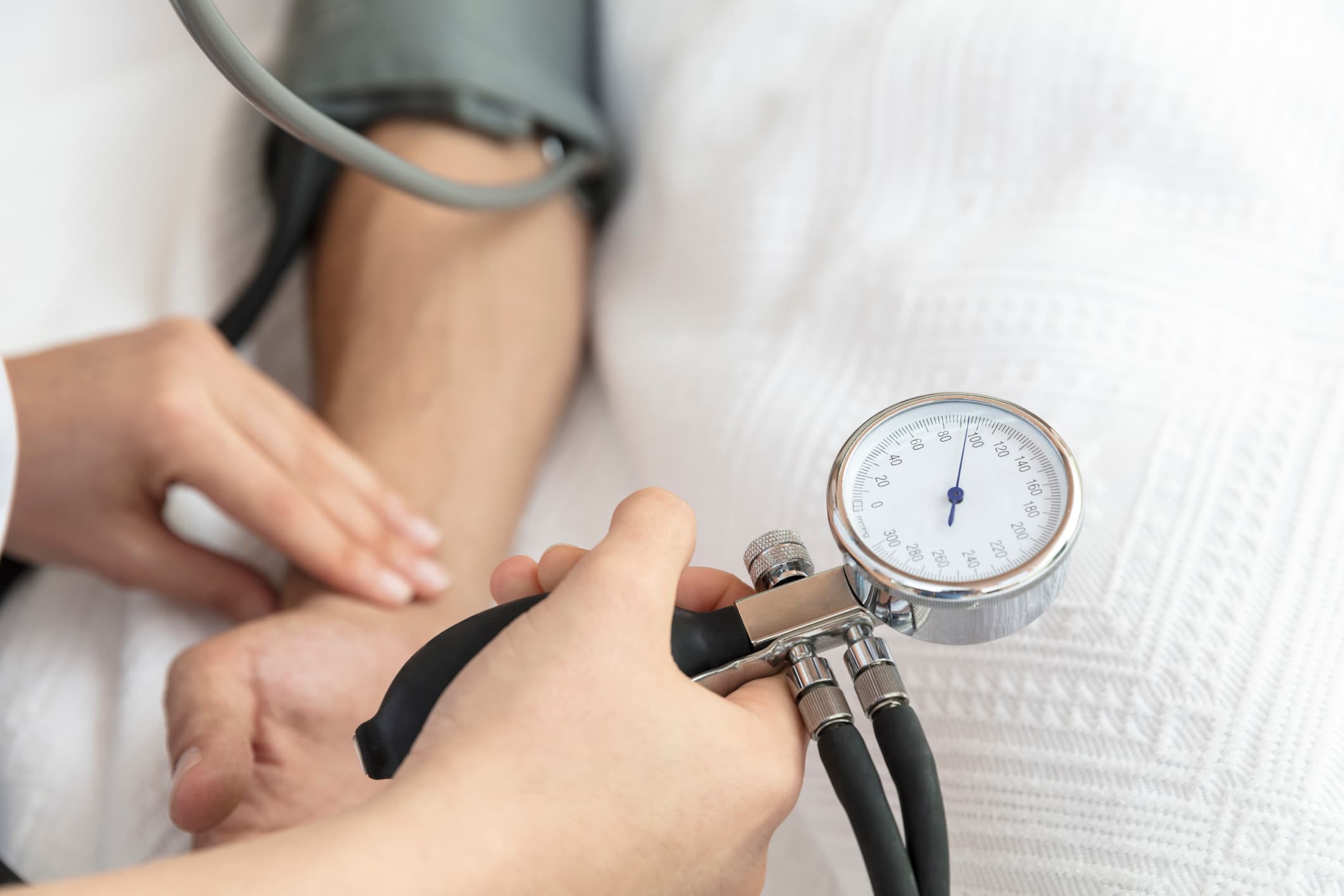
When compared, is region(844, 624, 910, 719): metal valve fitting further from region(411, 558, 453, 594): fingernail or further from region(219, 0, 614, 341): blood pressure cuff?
region(219, 0, 614, 341): blood pressure cuff

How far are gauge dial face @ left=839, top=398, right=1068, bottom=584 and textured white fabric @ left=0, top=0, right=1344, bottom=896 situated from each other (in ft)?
0.36

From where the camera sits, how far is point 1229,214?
0.65 metres

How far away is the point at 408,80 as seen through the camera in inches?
35.8

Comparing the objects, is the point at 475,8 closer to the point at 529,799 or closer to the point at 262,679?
the point at 262,679

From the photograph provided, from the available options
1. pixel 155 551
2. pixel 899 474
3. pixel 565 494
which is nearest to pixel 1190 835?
pixel 899 474

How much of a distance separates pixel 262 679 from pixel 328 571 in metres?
0.09

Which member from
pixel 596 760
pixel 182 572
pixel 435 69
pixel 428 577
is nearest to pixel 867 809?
pixel 596 760

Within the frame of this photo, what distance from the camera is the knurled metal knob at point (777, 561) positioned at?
0.49 metres

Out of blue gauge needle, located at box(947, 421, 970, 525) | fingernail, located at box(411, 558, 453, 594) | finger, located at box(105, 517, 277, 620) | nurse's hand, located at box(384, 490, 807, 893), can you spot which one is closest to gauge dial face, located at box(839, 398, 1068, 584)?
blue gauge needle, located at box(947, 421, 970, 525)

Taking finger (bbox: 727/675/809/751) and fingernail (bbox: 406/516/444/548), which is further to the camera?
fingernail (bbox: 406/516/444/548)

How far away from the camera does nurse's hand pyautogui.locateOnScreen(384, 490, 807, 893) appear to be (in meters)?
0.37

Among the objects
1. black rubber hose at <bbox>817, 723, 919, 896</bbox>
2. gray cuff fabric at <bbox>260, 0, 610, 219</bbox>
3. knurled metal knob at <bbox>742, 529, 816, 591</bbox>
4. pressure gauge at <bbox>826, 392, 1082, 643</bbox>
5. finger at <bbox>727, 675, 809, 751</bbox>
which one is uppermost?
gray cuff fabric at <bbox>260, 0, 610, 219</bbox>

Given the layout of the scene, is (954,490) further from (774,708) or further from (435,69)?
(435,69)

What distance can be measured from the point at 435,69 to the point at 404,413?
309mm
